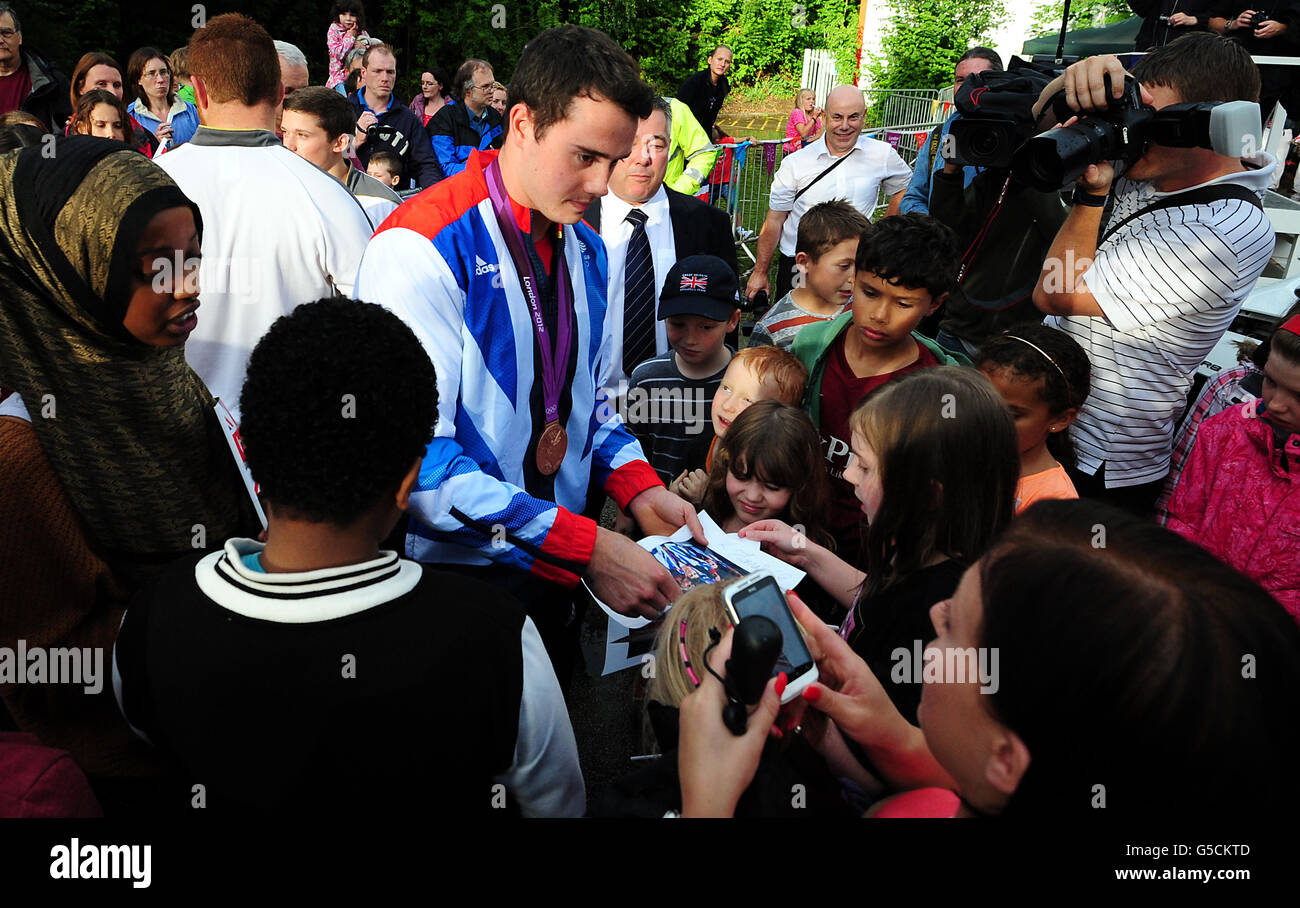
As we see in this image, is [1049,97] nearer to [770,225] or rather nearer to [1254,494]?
[1254,494]

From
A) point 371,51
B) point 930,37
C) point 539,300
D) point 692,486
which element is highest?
point 930,37

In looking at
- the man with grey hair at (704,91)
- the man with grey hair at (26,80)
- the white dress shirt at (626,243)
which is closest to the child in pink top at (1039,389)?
the white dress shirt at (626,243)

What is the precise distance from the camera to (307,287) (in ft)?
10.0

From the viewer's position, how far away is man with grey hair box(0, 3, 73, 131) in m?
5.84

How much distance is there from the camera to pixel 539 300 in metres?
2.25

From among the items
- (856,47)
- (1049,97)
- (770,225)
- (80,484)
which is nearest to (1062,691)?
(80,484)

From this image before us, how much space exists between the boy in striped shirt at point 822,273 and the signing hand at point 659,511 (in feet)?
5.25

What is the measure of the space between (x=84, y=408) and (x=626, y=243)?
2765mm

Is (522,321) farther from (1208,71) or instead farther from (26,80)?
(26,80)

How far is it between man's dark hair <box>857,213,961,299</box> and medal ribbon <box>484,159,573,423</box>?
1.16m

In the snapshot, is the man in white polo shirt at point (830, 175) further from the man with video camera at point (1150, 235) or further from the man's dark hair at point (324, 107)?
the man with video camera at point (1150, 235)

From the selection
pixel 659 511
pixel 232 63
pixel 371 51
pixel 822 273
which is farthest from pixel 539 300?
pixel 371 51

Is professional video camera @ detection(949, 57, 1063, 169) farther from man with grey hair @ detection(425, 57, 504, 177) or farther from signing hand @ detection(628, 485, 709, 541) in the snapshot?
man with grey hair @ detection(425, 57, 504, 177)

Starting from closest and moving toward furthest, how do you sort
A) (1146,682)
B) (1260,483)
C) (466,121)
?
(1146,682) < (1260,483) < (466,121)
